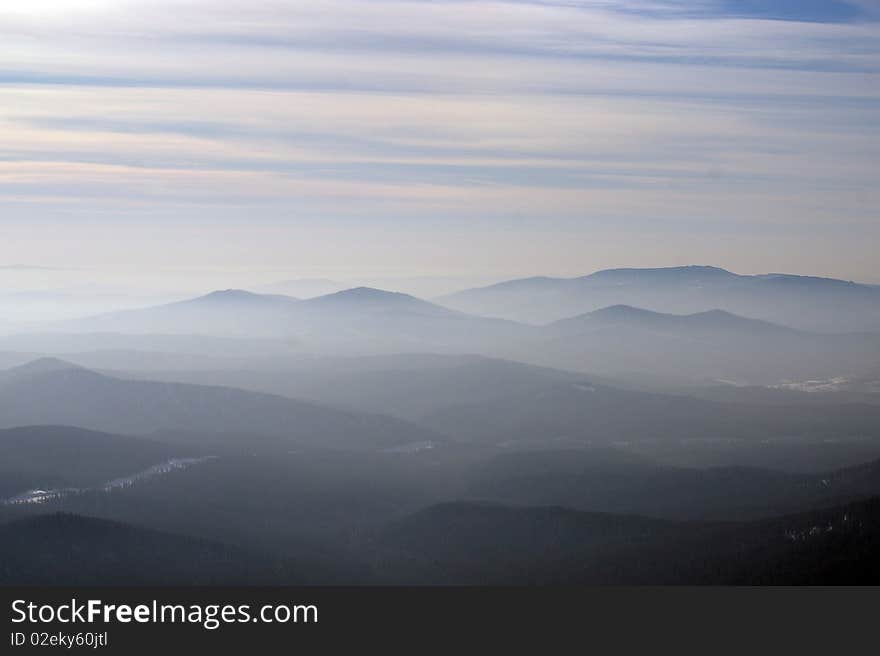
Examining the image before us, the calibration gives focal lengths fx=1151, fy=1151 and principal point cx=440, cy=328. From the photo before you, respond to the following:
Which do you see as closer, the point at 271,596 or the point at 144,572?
the point at 271,596

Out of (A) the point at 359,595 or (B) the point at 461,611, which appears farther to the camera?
(B) the point at 461,611

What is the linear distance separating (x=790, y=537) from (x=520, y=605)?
67.8 metres

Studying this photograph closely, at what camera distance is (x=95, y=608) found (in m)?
116

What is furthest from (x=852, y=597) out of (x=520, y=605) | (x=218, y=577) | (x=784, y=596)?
(x=218, y=577)

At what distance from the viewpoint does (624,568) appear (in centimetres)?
19775

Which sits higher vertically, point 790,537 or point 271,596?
point 271,596

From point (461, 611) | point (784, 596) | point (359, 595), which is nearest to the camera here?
point (359, 595)

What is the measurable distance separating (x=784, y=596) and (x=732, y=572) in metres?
48.0

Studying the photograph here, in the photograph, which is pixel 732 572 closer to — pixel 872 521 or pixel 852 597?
pixel 872 521

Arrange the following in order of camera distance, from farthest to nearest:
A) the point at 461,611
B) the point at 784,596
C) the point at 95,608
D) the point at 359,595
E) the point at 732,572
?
the point at 732,572, the point at 461,611, the point at 784,596, the point at 359,595, the point at 95,608

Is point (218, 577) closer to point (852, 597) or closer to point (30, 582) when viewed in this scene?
point (30, 582)

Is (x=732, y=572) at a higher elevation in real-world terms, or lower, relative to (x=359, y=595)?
lower

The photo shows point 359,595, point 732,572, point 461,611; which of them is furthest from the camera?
point 732,572

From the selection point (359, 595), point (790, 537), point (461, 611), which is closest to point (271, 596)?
point (359, 595)
